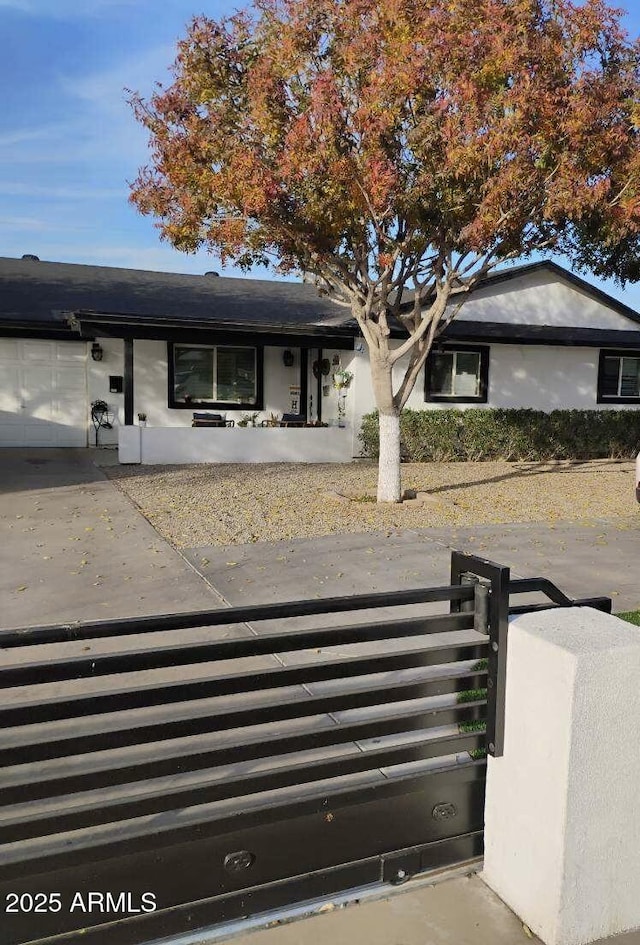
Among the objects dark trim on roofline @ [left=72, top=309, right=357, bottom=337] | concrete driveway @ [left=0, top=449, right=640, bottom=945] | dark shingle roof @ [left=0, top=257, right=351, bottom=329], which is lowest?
concrete driveway @ [left=0, top=449, right=640, bottom=945]

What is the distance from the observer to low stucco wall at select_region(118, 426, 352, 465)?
1372 centimetres

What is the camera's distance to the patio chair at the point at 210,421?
1490 cm

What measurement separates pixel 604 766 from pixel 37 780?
5.61 feet

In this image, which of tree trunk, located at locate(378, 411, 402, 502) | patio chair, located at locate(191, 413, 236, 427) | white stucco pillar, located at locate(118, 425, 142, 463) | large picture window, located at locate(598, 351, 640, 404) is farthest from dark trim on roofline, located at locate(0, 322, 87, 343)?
large picture window, located at locate(598, 351, 640, 404)

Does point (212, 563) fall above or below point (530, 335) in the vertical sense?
below

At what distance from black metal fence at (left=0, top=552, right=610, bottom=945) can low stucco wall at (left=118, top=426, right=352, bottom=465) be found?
11254mm

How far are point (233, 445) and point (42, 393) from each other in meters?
4.91

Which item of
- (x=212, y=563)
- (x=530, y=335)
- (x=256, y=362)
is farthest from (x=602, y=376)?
(x=212, y=563)

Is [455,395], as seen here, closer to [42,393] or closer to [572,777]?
[42,393]

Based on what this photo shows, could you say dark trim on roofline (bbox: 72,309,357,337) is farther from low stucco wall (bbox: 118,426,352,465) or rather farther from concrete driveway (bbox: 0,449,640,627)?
concrete driveway (bbox: 0,449,640,627)

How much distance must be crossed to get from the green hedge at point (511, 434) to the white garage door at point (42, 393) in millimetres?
6522

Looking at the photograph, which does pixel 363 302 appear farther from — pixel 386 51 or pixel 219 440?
pixel 219 440

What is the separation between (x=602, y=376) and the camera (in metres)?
17.9

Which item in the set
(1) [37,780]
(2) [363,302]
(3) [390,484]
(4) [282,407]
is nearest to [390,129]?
(2) [363,302]
